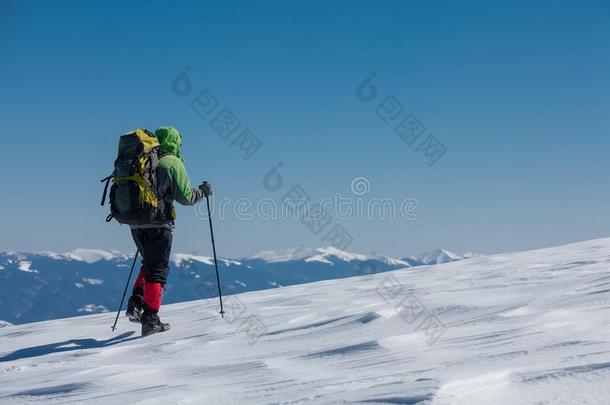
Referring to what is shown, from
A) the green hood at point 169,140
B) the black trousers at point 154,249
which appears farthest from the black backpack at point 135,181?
the green hood at point 169,140

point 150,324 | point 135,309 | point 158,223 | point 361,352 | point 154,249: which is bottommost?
point 361,352

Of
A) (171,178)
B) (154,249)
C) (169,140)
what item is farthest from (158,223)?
(169,140)

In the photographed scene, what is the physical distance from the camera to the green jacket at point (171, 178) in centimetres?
600

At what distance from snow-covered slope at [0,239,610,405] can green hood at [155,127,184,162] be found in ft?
6.54

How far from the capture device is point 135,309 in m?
6.22

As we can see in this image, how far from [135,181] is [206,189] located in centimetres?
108

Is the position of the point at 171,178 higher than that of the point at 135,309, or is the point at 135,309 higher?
the point at 171,178

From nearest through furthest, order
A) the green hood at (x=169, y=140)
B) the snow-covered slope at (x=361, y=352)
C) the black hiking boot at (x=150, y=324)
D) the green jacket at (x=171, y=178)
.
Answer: the snow-covered slope at (x=361, y=352)
the black hiking boot at (x=150, y=324)
the green jacket at (x=171, y=178)
the green hood at (x=169, y=140)

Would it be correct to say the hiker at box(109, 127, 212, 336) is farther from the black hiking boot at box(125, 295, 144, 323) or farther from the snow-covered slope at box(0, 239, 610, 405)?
the snow-covered slope at box(0, 239, 610, 405)

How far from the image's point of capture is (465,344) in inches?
141

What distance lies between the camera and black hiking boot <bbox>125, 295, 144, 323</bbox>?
Answer: 20.2 ft

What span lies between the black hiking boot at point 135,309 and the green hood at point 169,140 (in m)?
1.67

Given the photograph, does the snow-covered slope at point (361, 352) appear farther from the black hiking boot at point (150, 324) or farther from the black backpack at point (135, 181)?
the black backpack at point (135, 181)

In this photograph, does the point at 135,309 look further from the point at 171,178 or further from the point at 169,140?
the point at 169,140
